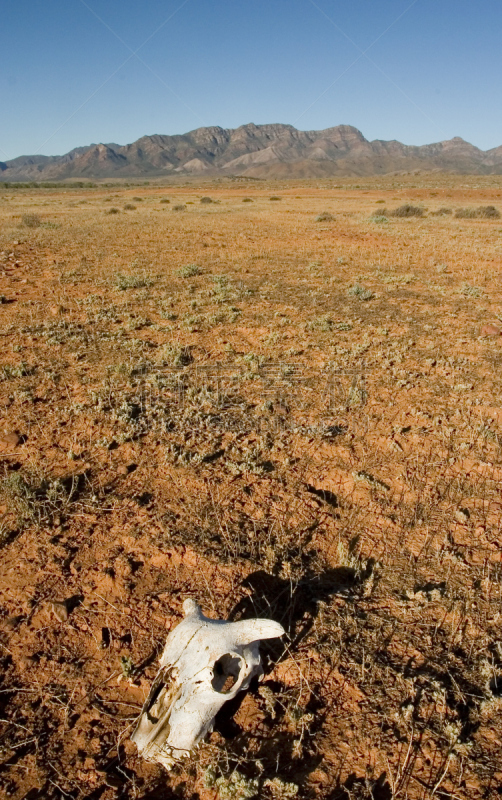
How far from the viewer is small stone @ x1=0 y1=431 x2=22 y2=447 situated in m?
5.36

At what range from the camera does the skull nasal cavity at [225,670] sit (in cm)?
277

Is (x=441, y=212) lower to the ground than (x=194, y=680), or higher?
higher

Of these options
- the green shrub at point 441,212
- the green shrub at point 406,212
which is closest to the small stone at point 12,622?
the green shrub at point 406,212

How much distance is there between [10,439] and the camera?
539cm

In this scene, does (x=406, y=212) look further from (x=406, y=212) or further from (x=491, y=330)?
(x=491, y=330)

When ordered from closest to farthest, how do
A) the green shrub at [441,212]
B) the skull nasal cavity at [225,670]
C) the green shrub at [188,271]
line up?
the skull nasal cavity at [225,670]
the green shrub at [188,271]
the green shrub at [441,212]

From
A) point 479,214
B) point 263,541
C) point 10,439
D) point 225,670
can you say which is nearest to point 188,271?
point 10,439

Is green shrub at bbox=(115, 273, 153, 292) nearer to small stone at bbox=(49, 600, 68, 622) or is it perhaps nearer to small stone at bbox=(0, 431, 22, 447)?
small stone at bbox=(0, 431, 22, 447)

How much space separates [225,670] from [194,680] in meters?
0.24

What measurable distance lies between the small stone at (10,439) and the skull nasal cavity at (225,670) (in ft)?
11.9

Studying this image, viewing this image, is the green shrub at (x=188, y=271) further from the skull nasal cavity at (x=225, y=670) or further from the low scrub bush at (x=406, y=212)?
the low scrub bush at (x=406, y=212)

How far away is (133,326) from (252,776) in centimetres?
771

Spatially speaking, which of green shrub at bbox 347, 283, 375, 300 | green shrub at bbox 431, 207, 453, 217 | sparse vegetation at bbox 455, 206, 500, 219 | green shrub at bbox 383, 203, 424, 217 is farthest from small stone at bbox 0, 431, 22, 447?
green shrub at bbox 431, 207, 453, 217

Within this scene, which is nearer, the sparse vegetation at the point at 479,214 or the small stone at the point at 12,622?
the small stone at the point at 12,622
